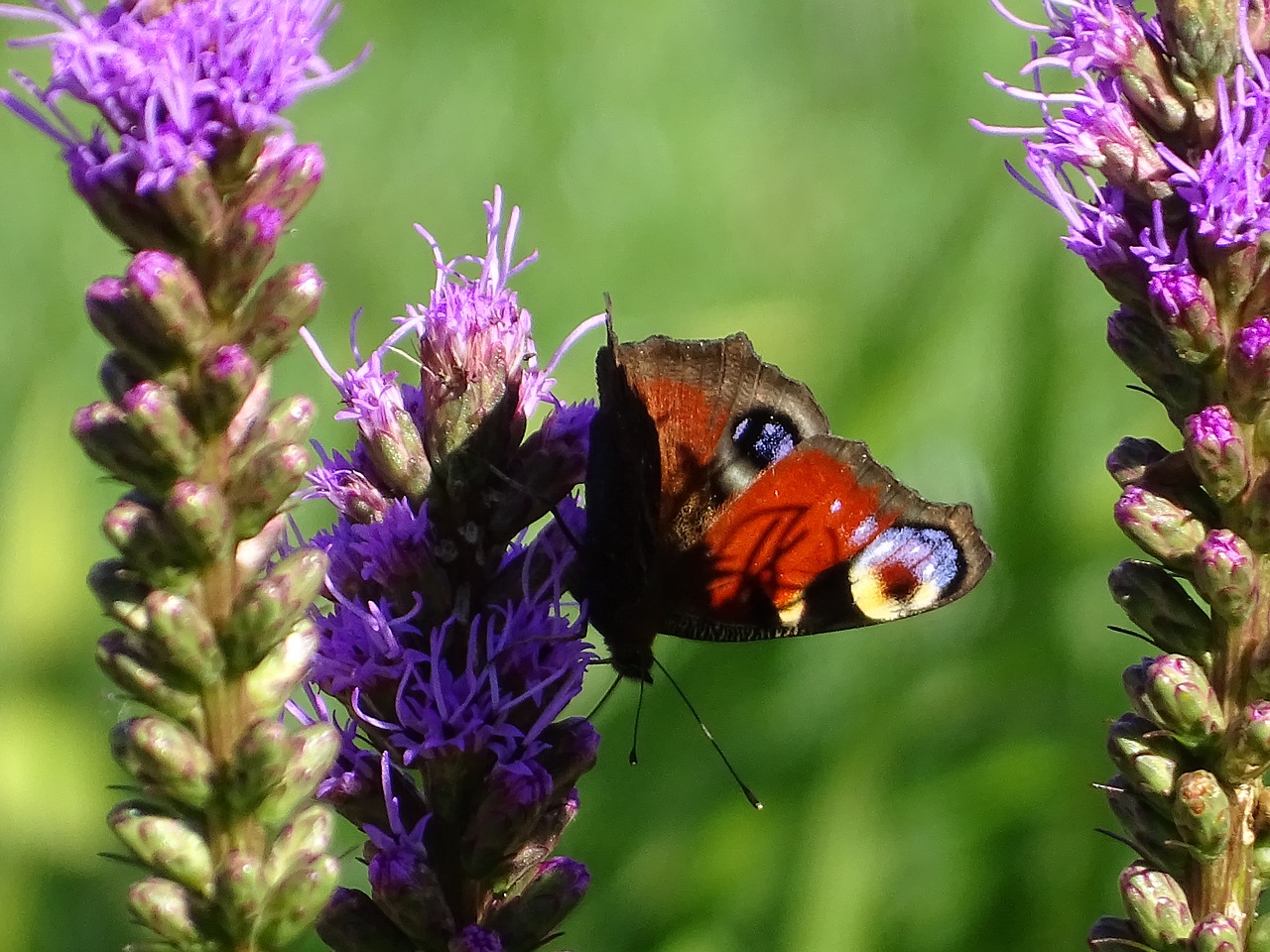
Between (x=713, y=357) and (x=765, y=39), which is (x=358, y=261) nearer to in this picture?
(x=765, y=39)

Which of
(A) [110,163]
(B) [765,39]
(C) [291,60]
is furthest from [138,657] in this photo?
(B) [765,39]

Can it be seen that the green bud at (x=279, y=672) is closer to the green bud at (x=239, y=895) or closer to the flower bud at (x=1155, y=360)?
the green bud at (x=239, y=895)

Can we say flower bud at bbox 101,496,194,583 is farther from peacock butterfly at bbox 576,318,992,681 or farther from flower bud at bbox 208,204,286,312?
peacock butterfly at bbox 576,318,992,681

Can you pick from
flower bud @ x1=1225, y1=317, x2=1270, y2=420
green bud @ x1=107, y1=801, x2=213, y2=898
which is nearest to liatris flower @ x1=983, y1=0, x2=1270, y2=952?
flower bud @ x1=1225, y1=317, x2=1270, y2=420

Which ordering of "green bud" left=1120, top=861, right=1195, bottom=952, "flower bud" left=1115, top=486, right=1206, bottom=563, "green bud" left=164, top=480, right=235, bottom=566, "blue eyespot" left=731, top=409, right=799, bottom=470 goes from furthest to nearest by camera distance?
"blue eyespot" left=731, top=409, right=799, bottom=470, "flower bud" left=1115, top=486, right=1206, bottom=563, "green bud" left=1120, top=861, right=1195, bottom=952, "green bud" left=164, top=480, right=235, bottom=566

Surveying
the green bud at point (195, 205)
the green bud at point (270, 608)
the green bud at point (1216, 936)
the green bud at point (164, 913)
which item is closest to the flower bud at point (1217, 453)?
the green bud at point (1216, 936)

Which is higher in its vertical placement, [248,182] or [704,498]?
[248,182]
